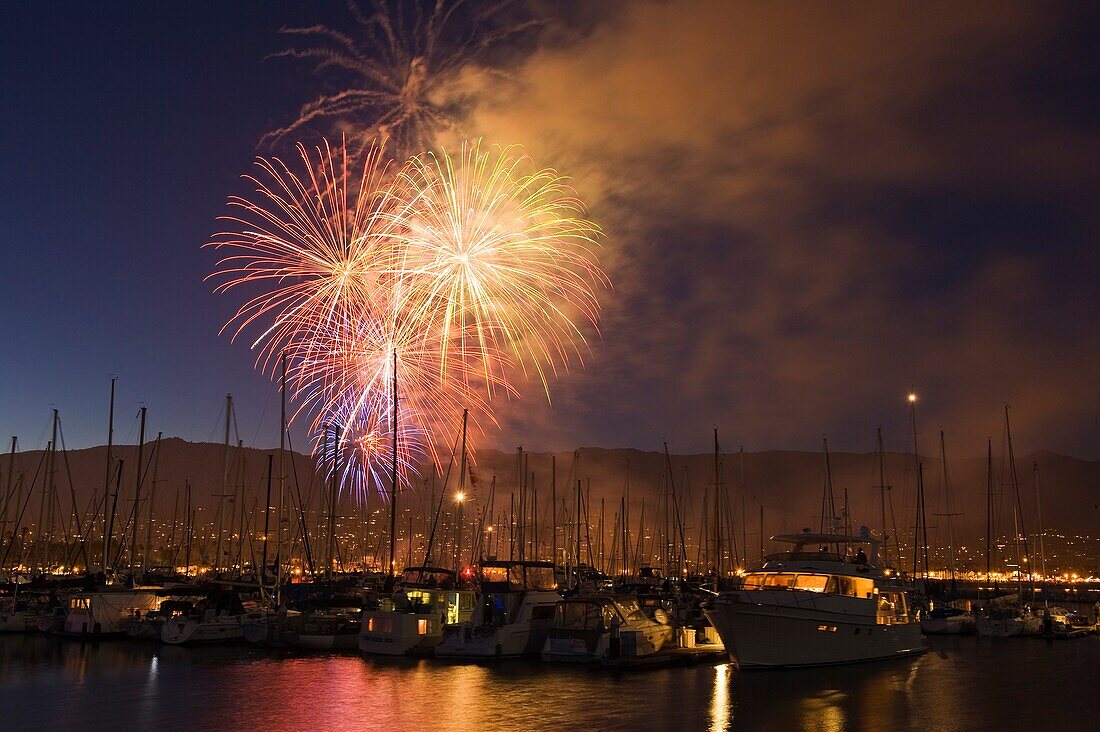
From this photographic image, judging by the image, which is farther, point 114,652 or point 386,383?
point 386,383

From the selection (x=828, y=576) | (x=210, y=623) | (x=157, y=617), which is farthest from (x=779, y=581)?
(x=157, y=617)

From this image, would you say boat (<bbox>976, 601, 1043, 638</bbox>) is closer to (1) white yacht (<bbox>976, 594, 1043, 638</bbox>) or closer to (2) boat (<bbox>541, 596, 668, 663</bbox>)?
(1) white yacht (<bbox>976, 594, 1043, 638</bbox>)

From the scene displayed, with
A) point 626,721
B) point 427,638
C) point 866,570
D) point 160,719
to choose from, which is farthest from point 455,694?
point 866,570

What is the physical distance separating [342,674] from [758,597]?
17214mm

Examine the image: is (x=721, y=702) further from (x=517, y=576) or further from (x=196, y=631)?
(x=196, y=631)

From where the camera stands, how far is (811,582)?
124 ft

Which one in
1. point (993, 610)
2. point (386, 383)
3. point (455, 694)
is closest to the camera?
point (455, 694)

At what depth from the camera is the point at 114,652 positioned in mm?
42969

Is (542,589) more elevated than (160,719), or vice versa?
(542,589)

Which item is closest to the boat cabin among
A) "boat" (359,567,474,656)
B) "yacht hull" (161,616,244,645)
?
"boat" (359,567,474,656)

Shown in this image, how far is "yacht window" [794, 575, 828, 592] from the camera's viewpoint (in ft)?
124

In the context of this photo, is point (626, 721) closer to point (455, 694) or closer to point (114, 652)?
point (455, 694)

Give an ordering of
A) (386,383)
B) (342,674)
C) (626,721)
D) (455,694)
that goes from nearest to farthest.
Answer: (626,721), (455,694), (342,674), (386,383)

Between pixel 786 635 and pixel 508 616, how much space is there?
499 inches
